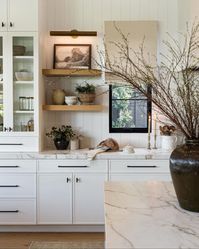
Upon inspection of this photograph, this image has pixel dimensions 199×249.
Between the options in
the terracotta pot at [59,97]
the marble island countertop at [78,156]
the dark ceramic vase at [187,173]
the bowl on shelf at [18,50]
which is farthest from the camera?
the terracotta pot at [59,97]

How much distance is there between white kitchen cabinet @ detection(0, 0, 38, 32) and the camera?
3453 mm

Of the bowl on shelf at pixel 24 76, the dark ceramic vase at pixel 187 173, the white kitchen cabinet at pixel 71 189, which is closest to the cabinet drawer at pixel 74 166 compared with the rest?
the white kitchen cabinet at pixel 71 189

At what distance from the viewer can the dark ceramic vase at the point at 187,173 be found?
1441 millimetres

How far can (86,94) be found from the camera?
3.74 metres

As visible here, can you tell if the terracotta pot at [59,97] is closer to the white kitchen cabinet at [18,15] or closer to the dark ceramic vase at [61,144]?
the dark ceramic vase at [61,144]

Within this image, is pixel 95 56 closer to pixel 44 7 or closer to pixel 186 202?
pixel 44 7

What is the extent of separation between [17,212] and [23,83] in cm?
134

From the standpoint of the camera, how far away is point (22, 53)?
138 inches

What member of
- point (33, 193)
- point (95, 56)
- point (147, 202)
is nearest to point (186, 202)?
point (147, 202)

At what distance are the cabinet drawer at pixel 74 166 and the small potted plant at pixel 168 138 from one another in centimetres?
76

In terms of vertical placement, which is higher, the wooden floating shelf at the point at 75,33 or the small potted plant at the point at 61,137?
the wooden floating shelf at the point at 75,33

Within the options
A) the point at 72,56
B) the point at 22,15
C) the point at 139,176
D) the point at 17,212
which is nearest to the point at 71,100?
the point at 72,56

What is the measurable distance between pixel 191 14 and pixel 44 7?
1.61m

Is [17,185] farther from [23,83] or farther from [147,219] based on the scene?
[147,219]
